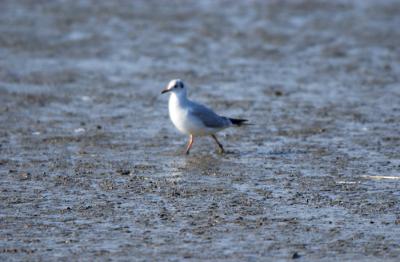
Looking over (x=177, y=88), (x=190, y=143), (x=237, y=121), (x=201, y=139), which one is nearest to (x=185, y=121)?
(x=190, y=143)

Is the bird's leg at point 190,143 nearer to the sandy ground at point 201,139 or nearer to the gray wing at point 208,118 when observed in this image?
the sandy ground at point 201,139

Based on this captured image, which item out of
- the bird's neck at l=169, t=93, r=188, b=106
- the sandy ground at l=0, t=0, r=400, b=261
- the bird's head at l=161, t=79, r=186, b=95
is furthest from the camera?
the bird's head at l=161, t=79, r=186, b=95

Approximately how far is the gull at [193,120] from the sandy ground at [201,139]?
25 cm

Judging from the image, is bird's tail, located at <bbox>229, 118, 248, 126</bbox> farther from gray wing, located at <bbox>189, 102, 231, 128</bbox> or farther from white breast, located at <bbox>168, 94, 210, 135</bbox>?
white breast, located at <bbox>168, 94, 210, 135</bbox>

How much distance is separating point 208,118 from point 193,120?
19 centimetres

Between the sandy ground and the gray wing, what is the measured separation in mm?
338

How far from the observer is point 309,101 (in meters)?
14.6

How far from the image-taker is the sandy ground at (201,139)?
27.0ft

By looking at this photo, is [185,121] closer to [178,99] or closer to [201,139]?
[178,99]

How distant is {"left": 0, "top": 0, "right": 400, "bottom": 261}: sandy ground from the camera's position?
8227 mm

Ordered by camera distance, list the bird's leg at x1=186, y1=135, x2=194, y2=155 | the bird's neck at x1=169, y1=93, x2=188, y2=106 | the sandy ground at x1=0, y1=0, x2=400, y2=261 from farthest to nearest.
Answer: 1. the bird's neck at x1=169, y1=93, x2=188, y2=106
2. the bird's leg at x1=186, y1=135, x2=194, y2=155
3. the sandy ground at x1=0, y1=0, x2=400, y2=261

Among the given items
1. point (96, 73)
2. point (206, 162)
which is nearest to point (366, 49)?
point (96, 73)

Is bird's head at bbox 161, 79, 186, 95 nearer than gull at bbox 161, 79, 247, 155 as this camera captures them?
No

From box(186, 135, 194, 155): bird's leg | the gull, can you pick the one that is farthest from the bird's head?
box(186, 135, 194, 155): bird's leg
